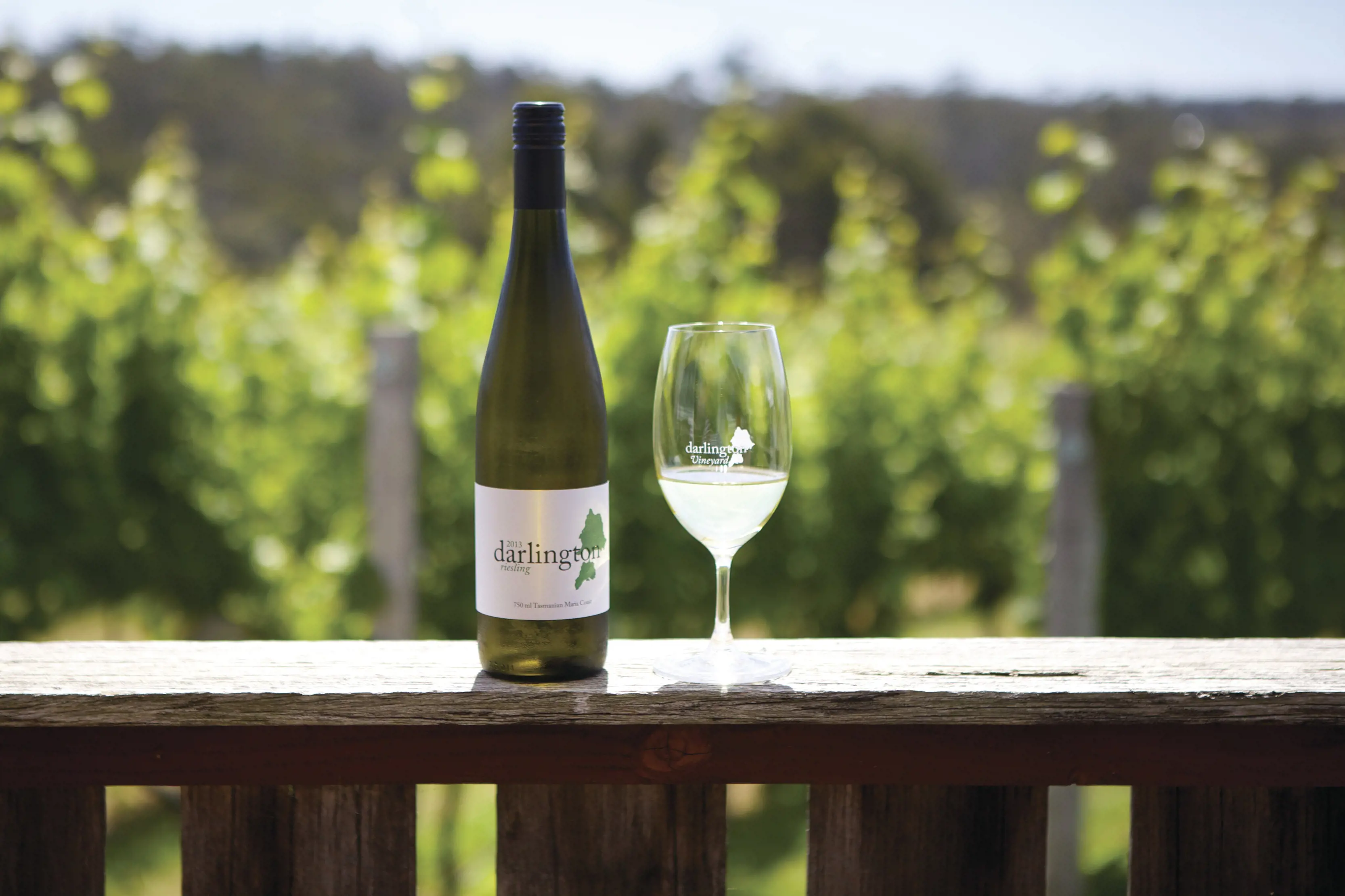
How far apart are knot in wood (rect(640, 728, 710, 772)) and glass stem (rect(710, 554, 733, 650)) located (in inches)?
4.7

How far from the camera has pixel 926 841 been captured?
109 cm

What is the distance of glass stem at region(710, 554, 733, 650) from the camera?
1.11 metres

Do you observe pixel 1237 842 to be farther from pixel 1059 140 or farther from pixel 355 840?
pixel 1059 140

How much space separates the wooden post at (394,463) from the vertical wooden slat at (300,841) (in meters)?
2.74

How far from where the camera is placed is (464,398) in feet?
12.8

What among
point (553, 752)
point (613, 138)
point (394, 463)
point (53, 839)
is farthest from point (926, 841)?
point (613, 138)

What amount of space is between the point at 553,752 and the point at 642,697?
0.09m

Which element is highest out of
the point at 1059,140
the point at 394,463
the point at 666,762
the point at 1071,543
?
the point at 1059,140

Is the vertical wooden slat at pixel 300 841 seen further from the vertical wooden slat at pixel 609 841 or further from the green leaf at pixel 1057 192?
the green leaf at pixel 1057 192

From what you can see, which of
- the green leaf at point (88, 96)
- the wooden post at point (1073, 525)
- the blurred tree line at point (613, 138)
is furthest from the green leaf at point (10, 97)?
the blurred tree line at point (613, 138)

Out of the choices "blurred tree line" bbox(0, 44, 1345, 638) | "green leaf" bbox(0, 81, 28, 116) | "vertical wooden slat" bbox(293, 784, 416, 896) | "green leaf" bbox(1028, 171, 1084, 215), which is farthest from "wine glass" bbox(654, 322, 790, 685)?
"green leaf" bbox(0, 81, 28, 116)

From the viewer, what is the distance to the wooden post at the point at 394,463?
374 cm

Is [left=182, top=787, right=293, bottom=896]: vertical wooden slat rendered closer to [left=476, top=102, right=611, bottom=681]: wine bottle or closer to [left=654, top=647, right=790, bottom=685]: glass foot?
[left=476, top=102, right=611, bottom=681]: wine bottle

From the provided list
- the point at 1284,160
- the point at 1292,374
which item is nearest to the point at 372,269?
the point at 1292,374
